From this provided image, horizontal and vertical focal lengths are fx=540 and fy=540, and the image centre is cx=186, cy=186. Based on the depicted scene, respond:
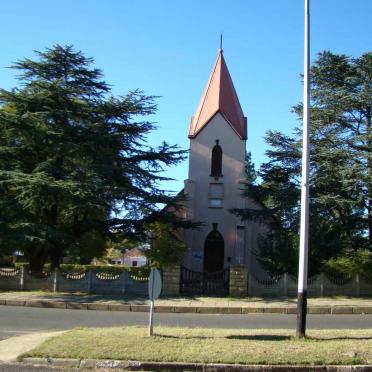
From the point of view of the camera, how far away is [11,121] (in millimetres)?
25875

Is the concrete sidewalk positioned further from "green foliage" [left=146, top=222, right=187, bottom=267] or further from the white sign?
the white sign

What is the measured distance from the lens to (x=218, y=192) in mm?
34750

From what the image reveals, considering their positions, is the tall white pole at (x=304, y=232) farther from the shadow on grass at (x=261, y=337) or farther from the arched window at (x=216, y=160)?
the arched window at (x=216, y=160)

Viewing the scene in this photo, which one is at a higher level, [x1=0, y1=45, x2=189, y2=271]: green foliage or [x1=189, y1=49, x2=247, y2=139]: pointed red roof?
[x1=189, y1=49, x2=247, y2=139]: pointed red roof

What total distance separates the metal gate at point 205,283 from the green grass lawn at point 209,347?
12.7 meters

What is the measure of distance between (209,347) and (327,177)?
19574 millimetres

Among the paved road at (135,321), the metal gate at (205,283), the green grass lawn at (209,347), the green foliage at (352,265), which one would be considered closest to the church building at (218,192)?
the green foliage at (352,265)

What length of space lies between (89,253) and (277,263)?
51.4 feet

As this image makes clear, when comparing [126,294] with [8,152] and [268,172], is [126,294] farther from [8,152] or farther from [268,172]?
[268,172]

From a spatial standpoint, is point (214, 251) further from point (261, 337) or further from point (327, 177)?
point (261, 337)

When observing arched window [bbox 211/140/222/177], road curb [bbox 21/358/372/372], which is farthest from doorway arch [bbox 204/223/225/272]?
road curb [bbox 21/358/372/372]

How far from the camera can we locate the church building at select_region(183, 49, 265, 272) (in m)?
34.0

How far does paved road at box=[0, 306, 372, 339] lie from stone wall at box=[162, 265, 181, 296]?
5.83m

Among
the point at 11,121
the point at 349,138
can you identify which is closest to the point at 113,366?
the point at 11,121
